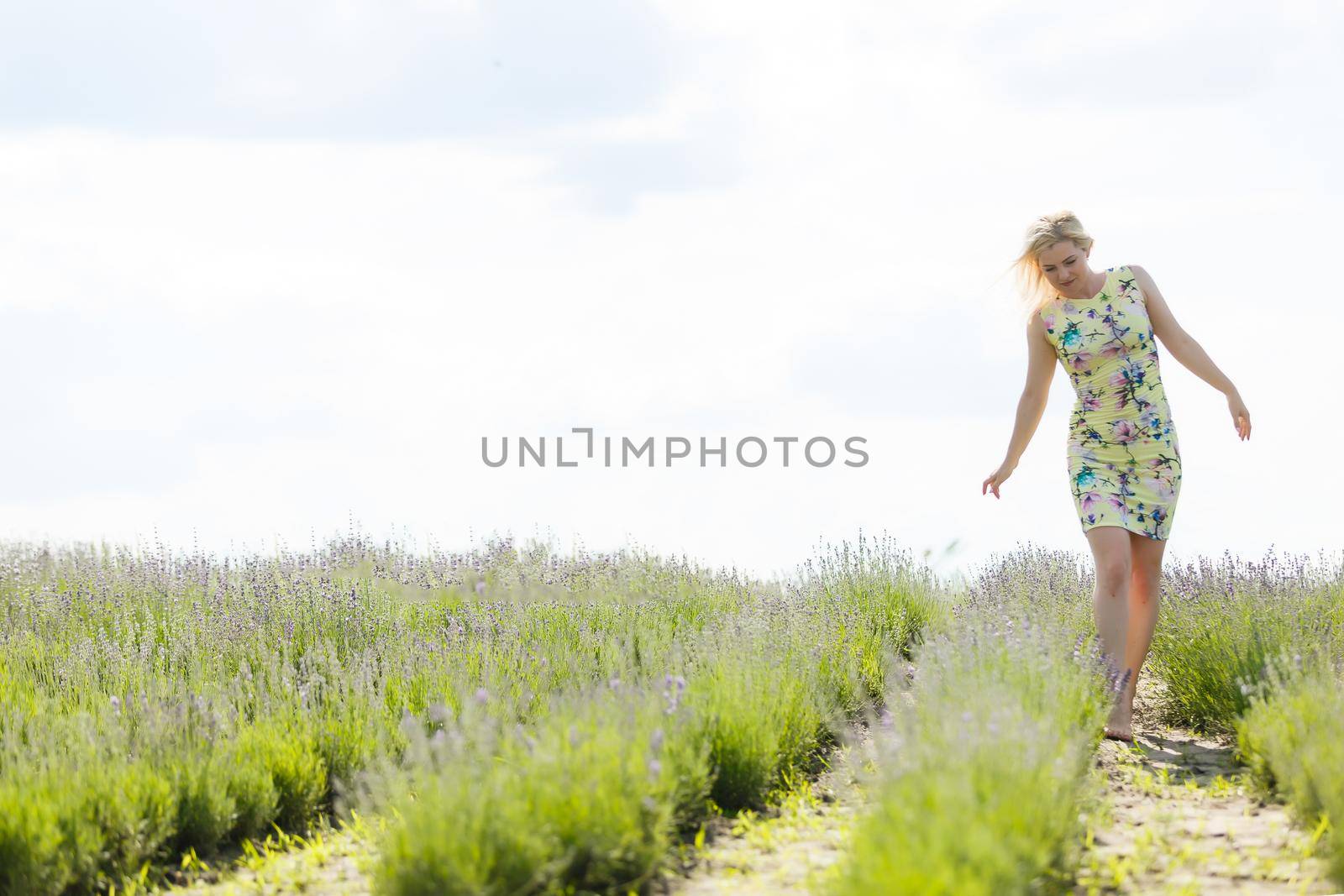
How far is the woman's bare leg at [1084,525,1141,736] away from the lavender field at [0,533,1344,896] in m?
0.16

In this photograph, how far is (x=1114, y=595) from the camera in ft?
16.0

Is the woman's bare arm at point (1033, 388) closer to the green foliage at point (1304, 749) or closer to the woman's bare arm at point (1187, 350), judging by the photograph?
the woman's bare arm at point (1187, 350)

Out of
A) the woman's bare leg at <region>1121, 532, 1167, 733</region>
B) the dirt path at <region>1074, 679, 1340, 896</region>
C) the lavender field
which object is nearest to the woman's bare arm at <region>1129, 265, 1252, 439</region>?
the woman's bare leg at <region>1121, 532, 1167, 733</region>

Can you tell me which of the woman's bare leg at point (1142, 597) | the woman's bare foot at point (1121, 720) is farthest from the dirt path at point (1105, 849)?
the woman's bare leg at point (1142, 597)

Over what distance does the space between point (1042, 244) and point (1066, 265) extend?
14cm

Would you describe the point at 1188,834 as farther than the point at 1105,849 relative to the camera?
Yes

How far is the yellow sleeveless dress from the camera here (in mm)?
4949

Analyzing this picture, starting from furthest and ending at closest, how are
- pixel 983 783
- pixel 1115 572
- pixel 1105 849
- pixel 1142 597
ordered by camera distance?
pixel 1142 597
pixel 1115 572
pixel 1105 849
pixel 983 783

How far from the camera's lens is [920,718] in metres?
3.92

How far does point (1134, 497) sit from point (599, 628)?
284cm

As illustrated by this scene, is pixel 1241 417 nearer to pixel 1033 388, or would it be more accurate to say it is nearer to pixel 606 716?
pixel 1033 388

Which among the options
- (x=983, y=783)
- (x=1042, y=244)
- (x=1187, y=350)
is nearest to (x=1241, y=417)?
(x=1187, y=350)

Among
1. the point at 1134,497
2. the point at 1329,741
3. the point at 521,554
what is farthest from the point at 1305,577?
the point at 521,554

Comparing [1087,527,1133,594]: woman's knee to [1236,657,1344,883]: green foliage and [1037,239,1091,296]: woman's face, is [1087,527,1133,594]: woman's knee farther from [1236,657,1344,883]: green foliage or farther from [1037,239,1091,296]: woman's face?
[1037,239,1091,296]: woman's face
